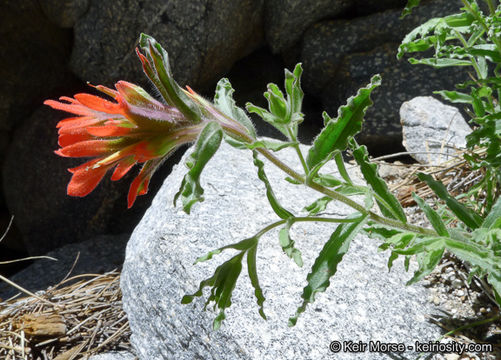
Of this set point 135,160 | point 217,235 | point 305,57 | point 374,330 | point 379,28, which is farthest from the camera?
point 305,57

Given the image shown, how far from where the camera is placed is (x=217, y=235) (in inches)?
65.7

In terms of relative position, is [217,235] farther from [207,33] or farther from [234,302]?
[207,33]

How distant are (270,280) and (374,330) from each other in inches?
13.5

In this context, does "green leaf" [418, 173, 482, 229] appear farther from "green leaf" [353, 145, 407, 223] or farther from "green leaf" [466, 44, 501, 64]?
"green leaf" [466, 44, 501, 64]

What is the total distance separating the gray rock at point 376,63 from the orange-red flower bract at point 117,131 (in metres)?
1.99

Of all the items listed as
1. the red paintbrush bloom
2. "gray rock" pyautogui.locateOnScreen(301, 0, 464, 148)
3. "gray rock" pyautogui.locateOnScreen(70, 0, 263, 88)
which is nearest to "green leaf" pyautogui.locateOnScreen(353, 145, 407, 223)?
the red paintbrush bloom

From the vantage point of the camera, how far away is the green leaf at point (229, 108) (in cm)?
101

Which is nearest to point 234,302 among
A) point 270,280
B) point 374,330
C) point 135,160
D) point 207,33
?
point 270,280

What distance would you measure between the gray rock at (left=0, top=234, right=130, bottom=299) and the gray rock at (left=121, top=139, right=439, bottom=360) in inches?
33.2

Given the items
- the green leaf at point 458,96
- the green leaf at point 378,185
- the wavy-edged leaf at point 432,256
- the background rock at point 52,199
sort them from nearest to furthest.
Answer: the wavy-edged leaf at point 432,256 < the green leaf at point 378,185 < the green leaf at point 458,96 < the background rock at point 52,199

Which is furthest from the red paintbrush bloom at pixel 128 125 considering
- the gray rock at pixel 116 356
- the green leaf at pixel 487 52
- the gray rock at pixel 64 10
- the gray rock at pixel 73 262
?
the gray rock at pixel 64 10

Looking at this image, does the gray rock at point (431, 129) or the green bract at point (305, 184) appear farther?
the gray rock at point (431, 129)

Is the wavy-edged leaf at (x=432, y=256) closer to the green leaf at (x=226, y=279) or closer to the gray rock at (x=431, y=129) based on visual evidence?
the green leaf at (x=226, y=279)

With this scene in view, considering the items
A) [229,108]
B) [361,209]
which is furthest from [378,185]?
[229,108]
